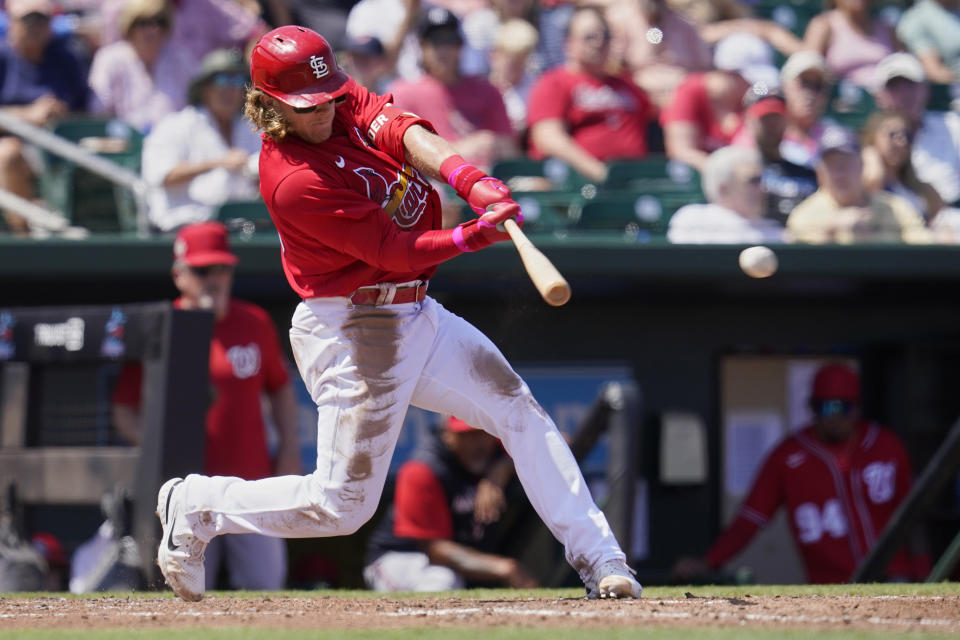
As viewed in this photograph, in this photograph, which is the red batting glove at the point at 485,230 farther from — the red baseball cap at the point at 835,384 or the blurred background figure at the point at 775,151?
the blurred background figure at the point at 775,151

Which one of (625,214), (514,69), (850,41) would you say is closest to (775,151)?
(625,214)

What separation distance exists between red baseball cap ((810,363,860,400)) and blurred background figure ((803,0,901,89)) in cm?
278

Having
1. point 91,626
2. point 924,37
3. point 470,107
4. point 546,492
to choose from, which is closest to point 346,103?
point 546,492

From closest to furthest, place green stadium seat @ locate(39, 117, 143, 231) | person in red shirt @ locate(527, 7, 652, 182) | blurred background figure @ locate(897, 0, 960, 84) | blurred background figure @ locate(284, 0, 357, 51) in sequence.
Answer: green stadium seat @ locate(39, 117, 143, 231) < person in red shirt @ locate(527, 7, 652, 182) < blurred background figure @ locate(284, 0, 357, 51) < blurred background figure @ locate(897, 0, 960, 84)

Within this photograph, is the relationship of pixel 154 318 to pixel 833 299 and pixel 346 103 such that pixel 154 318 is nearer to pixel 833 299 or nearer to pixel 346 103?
pixel 346 103

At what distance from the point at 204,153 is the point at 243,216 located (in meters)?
0.38

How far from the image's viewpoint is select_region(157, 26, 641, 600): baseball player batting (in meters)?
3.60

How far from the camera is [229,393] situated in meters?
5.77

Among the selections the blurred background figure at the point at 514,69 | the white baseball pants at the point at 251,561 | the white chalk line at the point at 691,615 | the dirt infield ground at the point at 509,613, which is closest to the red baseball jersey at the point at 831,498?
the white baseball pants at the point at 251,561

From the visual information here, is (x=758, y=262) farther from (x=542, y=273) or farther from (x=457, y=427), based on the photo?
(x=457, y=427)

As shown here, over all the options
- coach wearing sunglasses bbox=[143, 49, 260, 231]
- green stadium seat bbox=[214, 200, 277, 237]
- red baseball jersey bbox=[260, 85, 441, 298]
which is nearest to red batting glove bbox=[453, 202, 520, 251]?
red baseball jersey bbox=[260, 85, 441, 298]

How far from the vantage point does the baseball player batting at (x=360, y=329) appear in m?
3.60

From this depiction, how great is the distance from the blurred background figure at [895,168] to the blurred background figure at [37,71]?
13.9 feet

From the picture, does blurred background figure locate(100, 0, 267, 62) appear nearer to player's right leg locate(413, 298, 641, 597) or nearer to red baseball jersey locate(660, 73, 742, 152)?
red baseball jersey locate(660, 73, 742, 152)
